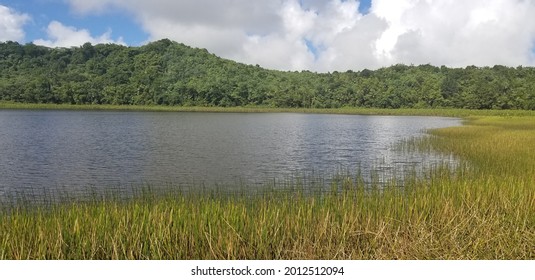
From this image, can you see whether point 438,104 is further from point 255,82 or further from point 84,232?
point 84,232

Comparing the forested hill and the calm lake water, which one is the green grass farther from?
the forested hill

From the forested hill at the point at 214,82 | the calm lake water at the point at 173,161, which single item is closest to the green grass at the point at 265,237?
the calm lake water at the point at 173,161

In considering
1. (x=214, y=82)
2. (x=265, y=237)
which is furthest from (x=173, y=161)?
(x=214, y=82)

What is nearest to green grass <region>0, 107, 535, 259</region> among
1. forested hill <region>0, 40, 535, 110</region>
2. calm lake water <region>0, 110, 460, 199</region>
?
calm lake water <region>0, 110, 460, 199</region>

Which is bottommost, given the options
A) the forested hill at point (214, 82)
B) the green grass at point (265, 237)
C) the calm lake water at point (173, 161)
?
the calm lake water at point (173, 161)

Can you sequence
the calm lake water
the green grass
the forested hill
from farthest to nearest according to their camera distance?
the forested hill → the calm lake water → the green grass

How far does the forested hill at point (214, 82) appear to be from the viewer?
358ft

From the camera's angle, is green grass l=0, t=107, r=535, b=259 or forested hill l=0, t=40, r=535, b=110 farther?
forested hill l=0, t=40, r=535, b=110

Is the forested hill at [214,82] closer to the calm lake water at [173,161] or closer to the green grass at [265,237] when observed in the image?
the calm lake water at [173,161]

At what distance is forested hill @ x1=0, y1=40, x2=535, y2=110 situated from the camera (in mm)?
109125

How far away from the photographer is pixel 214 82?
→ 434ft

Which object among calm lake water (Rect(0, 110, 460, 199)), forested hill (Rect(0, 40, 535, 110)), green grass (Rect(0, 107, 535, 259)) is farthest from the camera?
forested hill (Rect(0, 40, 535, 110))

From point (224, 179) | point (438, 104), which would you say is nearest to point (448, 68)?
point (438, 104)
